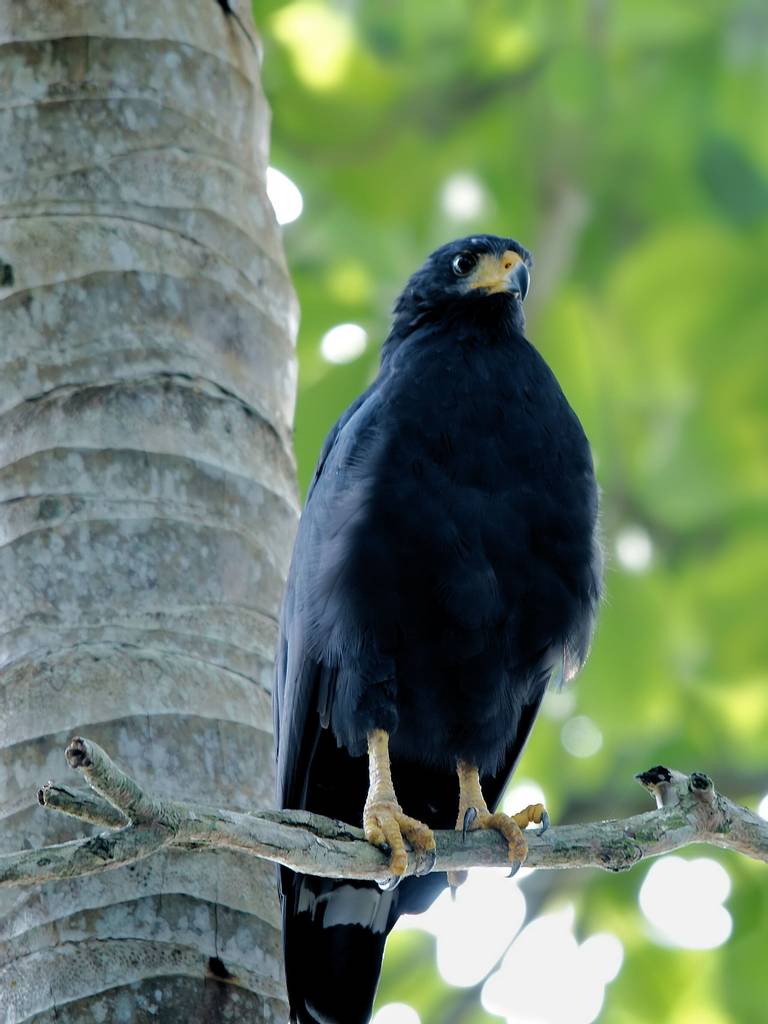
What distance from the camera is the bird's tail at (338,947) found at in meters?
3.09

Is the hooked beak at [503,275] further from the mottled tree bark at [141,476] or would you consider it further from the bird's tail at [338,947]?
the bird's tail at [338,947]

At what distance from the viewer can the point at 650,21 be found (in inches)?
196

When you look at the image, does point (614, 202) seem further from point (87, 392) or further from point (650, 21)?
point (87, 392)

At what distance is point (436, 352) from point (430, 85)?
2.09m

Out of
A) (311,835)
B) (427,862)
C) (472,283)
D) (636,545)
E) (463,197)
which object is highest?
(463,197)

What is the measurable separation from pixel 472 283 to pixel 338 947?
6.09 ft

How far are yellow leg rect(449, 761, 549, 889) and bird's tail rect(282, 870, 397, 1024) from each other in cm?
21

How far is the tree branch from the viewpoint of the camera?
1.91 m

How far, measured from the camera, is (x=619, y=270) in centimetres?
484

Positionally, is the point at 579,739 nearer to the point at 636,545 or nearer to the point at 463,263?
the point at 636,545

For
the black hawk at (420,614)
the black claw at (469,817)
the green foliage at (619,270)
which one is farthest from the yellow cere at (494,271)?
the black claw at (469,817)

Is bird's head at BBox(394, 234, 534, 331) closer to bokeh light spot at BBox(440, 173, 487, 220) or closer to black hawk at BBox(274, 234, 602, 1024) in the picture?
black hawk at BBox(274, 234, 602, 1024)

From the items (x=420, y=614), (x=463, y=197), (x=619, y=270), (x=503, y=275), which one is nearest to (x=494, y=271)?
(x=503, y=275)

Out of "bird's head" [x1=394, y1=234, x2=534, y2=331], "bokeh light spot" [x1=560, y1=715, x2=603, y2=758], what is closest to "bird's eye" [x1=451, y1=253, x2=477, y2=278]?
"bird's head" [x1=394, y1=234, x2=534, y2=331]
